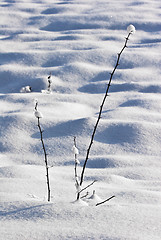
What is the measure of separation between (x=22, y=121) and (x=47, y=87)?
0.87m

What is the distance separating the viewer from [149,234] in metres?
1.28

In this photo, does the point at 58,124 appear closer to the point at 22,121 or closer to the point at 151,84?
the point at 22,121

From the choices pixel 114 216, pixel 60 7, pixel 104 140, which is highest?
pixel 60 7

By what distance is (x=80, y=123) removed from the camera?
2896mm

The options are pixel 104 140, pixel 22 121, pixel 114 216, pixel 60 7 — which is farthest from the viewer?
pixel 60 7

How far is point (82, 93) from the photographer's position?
12.1 ft

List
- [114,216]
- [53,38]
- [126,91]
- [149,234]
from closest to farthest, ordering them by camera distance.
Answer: [149,234] → [114,216] → [126,91] → [53,38]

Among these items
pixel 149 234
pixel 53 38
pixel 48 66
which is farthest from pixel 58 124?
pixel 53 38

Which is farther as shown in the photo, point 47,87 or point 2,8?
point 2,8

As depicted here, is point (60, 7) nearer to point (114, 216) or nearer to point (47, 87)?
point (47, 87)

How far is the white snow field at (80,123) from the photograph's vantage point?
1402 mm

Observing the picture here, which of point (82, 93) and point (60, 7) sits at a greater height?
point (60, 7)

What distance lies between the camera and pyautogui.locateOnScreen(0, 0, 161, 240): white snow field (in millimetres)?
1402

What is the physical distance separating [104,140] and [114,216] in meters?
1.38
